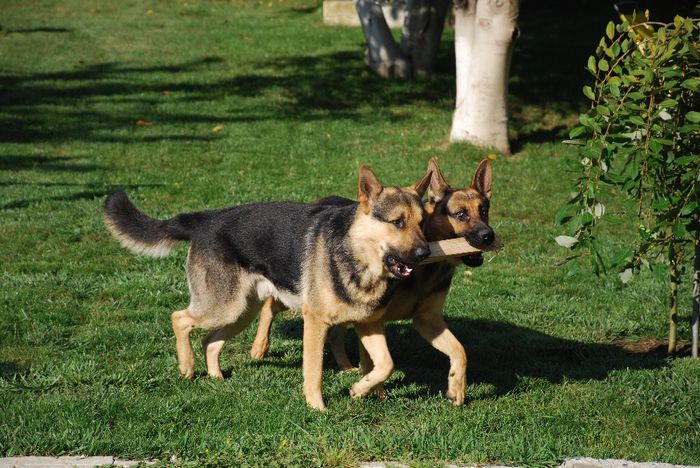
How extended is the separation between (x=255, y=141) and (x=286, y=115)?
172cm

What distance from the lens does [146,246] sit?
7.47 metres

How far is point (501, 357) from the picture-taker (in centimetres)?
793

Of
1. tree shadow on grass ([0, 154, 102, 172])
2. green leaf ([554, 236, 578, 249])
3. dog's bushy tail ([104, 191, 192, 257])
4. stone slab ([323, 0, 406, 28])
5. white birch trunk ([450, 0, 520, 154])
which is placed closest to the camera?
green leaf ([554, 236, 578, 249])

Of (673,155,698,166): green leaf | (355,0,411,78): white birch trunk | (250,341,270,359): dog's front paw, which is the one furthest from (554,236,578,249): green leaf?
(355,0,411,78): white birch trunk

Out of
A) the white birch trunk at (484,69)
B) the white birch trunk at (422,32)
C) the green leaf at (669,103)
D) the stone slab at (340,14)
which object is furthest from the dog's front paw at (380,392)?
the stone slab at (340,14)

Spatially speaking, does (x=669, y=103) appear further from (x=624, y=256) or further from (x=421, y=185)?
(x=421, y=185)

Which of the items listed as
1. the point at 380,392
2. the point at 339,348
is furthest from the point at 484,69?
the point at 380,392

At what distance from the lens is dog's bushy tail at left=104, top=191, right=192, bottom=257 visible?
742cm

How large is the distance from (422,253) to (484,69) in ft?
28.5

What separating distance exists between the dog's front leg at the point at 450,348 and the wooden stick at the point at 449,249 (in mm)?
577

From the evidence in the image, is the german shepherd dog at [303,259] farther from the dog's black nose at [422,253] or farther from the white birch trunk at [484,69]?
the white birch trunk at [484,69]

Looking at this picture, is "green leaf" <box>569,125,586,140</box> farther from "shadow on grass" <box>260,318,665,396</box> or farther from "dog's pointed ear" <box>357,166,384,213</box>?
"shadow on grass" <box>260,318,665,396</box>

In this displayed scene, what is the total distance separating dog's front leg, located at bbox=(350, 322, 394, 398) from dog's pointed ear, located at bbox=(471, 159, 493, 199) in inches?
57.5

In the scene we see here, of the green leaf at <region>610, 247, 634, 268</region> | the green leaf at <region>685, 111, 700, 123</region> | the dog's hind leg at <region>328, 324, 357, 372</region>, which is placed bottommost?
the dog's hind leg at <region>328, 324, 357, 372</region>
